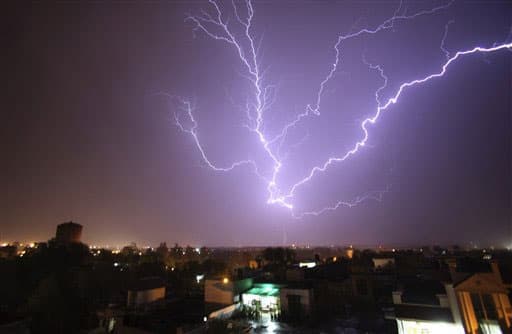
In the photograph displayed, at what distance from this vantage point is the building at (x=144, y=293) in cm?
1822

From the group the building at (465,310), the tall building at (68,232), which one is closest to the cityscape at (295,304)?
the building at (465,310)

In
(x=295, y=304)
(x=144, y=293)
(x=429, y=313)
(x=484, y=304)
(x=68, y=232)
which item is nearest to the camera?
(x=484, y=304)

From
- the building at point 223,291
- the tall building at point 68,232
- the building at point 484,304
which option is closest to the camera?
the building at point 484,304

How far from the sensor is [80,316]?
2058 cm

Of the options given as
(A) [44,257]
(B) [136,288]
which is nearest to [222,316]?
(B) [136,288]

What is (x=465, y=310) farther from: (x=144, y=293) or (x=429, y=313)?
(x=144, y=293)

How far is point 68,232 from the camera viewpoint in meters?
60.4

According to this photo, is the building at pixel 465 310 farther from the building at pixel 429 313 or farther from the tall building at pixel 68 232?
the tall building at pixel 68 232

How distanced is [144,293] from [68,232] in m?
54.0

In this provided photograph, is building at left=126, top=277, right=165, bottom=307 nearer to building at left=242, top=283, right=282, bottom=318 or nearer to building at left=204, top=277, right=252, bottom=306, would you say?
building at left=204, top=277, right=252, bottom=306

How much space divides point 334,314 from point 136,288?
513 inches

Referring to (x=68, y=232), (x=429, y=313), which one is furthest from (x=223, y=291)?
(x=68, y=232)

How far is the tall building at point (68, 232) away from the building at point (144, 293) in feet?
168

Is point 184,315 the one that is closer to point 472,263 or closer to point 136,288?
point 136,288
